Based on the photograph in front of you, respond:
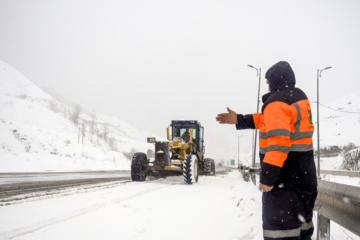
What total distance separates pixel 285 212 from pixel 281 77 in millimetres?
1397

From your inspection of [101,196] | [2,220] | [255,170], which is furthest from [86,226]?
[255,170]

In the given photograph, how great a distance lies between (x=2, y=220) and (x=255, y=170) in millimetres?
9096

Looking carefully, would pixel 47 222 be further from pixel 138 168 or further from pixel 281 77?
pixel 138 168

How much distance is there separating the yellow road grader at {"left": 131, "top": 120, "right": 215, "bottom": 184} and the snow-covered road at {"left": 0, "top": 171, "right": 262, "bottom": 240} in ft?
14.5

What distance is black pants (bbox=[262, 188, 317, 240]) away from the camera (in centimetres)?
237

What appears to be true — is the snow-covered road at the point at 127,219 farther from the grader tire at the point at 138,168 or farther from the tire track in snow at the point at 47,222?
the grader tire at the point at 138,168

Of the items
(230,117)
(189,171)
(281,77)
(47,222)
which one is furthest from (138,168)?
(281,77)

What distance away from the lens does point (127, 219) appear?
4395 millimetres

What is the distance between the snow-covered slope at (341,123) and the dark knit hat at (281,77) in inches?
2089

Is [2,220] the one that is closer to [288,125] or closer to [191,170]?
[288,125]

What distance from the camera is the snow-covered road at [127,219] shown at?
367cm

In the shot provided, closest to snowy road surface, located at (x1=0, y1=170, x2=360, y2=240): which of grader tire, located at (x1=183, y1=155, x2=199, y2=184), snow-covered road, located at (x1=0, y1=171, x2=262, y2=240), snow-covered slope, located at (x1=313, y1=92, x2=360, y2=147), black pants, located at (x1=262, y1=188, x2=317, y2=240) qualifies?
snow-covered road, located at (x1=0, y1=171, x2=262, y2=240)

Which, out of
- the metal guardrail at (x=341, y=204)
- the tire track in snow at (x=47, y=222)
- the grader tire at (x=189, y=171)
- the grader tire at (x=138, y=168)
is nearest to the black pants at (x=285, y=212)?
Answer: the metal guardrail at (x=341, y=204)

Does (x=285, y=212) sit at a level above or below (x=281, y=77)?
below
